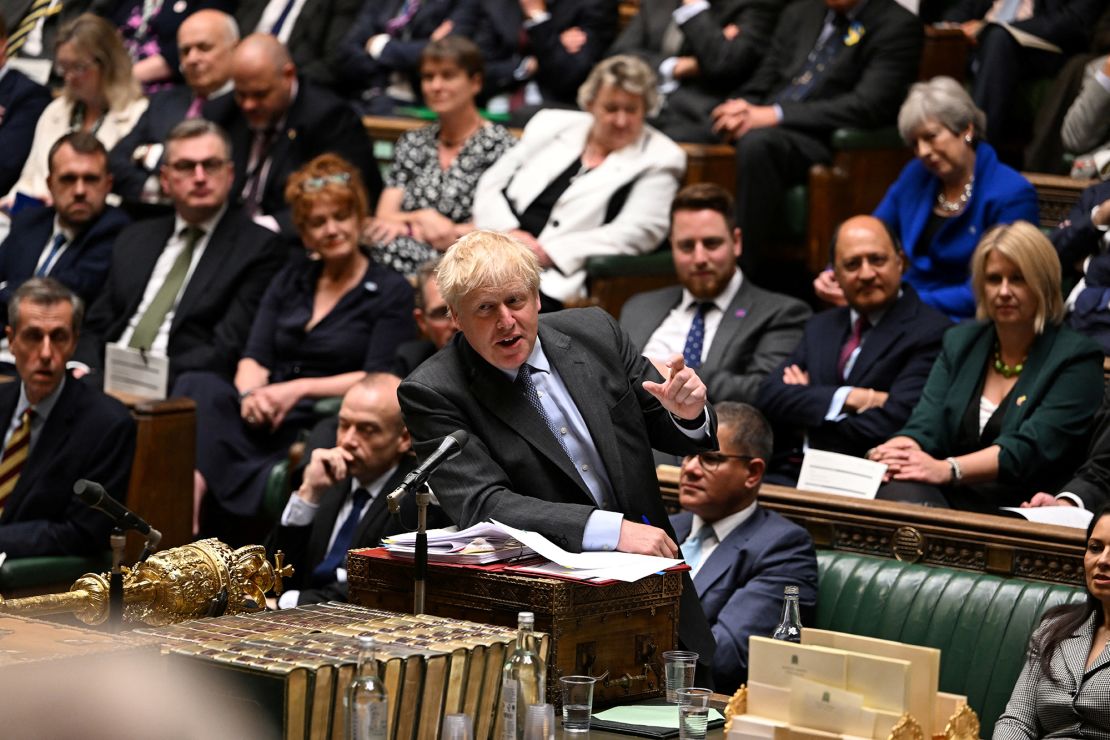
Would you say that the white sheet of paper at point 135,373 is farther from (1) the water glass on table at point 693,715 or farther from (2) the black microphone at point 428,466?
(1) the water glass on table at point 693,715

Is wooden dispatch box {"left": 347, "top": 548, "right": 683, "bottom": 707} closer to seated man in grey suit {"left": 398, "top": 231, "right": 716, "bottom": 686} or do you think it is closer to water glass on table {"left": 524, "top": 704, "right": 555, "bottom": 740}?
seated man in grey suit {"left": 398, "top": 231, "right": 716, "bottom": 686}

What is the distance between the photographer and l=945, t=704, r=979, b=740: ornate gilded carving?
2406 mm

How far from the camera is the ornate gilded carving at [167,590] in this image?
2854 mm

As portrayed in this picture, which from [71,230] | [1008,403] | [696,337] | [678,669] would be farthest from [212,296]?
[678,669]

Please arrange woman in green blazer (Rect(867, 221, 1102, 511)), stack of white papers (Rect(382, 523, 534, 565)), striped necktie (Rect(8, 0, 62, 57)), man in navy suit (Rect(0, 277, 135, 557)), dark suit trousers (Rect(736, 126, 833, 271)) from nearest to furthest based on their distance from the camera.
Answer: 1. stack of white papers (Rect(382, 523, 534, 565))
2. woman in green blazer (Rect(867, 221, 1102, 511))
3. man in navy suit (Rect(0, 277, 135, 557))
4. dark suit trousers (Rect(736, 126, 833, 271))
5. striped necktie (Rect(8, 0, 62, 57))

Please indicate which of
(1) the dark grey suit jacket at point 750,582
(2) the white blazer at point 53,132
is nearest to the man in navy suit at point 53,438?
(1) the dark grey suit jacket at point 750,582

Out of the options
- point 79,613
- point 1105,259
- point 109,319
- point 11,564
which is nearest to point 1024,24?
point 1105,259

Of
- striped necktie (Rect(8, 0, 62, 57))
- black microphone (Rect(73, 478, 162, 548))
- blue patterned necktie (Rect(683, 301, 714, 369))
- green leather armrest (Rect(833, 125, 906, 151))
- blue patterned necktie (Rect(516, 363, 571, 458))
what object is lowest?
black microphone (Rect(73, 478, 162, 548))

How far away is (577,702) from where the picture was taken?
2.57 m

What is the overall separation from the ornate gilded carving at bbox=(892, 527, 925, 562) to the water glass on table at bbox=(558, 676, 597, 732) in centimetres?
166

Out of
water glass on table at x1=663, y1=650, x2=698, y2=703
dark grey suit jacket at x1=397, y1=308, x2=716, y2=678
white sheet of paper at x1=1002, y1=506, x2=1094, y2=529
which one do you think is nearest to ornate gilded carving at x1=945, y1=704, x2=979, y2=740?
water glass on table at x1=663, y1=650, x2=698, y2=703

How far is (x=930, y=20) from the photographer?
→ 7.02 meters

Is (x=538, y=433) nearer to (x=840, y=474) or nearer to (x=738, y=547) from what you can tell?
(x=738, y=547)

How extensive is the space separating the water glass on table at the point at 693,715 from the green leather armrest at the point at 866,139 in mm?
3907
